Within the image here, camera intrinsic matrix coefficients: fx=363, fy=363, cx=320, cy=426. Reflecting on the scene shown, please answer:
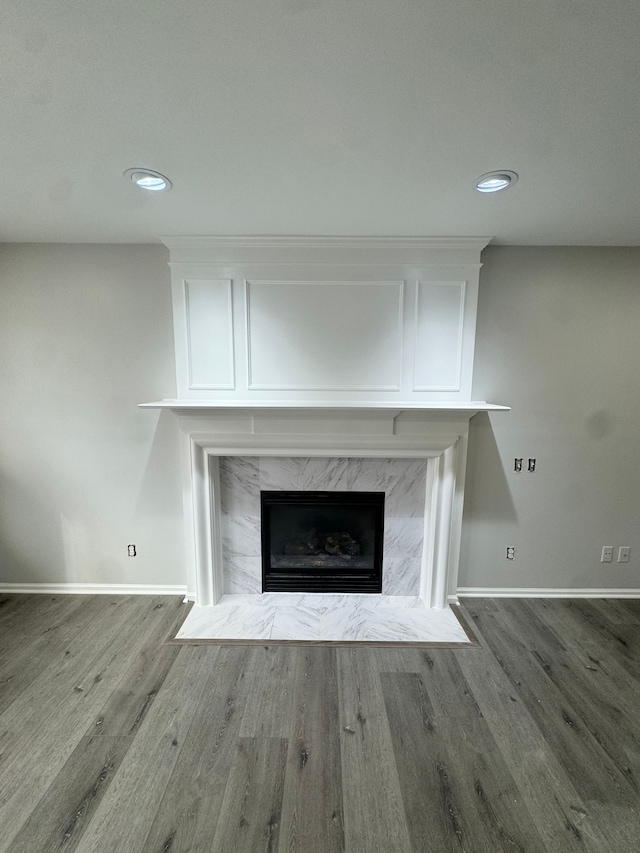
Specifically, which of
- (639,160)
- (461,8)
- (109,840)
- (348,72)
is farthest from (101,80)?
(109,840)

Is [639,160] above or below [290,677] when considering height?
above

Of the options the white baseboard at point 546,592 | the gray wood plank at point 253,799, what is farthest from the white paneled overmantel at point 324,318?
the gray wood plank at point 253,799

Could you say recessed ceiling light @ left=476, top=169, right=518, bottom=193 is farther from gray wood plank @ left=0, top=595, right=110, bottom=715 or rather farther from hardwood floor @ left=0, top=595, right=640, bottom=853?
gray wood plank @ left=0, top=595, right=110, bottom=715

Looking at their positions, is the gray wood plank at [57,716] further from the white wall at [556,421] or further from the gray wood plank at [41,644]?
the white wall at [556,421]

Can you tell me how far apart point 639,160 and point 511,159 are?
518 millimetres

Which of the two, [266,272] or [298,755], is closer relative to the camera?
[298,755]

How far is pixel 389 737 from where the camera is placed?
5.59ft

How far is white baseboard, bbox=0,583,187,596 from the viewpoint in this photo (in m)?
2.80

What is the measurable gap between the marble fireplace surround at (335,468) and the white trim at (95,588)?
22 centimetres

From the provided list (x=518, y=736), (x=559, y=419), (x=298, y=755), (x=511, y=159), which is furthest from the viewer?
(x=559, y=419)

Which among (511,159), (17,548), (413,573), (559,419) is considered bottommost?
(413,573)

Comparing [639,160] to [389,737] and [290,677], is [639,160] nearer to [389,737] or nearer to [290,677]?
[389,737]

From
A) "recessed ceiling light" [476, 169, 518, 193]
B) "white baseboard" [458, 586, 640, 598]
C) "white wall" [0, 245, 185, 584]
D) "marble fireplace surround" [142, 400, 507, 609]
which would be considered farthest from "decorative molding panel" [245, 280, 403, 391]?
"white baseboard" [458, 586, 640, 598]

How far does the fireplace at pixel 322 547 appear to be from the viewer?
9.23 feet
